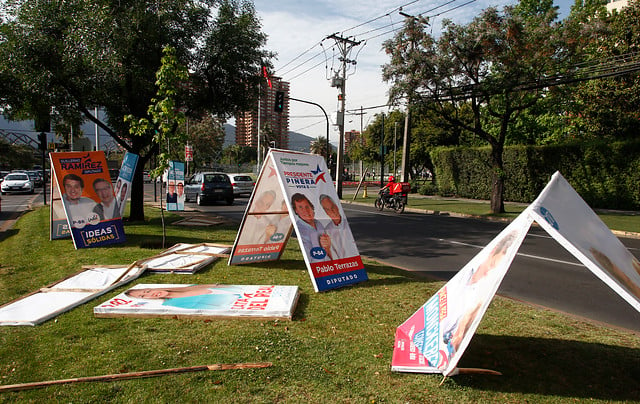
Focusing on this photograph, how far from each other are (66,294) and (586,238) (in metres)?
6.02

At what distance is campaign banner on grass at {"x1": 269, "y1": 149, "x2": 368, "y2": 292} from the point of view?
638 centimetres

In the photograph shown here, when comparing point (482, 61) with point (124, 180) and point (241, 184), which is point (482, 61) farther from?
point (241, 184)

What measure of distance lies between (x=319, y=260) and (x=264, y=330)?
1959mm

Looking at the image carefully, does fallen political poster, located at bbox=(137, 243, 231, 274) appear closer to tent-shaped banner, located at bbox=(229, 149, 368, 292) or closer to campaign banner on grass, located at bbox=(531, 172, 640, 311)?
tent-shaped banner, located at bbox=(229, 149, 368, 292)

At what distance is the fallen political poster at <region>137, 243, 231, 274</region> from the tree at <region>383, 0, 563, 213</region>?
1304cm

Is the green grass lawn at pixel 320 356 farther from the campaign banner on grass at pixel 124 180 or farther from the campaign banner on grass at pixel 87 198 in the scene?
the campaign banner on grass at pixel 124 180

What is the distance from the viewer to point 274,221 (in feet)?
26.1

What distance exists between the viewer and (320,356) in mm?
4023

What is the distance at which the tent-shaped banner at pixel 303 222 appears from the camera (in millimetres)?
6465

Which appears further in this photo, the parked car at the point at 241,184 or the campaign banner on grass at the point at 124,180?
the parked car at the point at 241,184

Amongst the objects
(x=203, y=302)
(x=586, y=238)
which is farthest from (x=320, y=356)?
(x=586, y=238)

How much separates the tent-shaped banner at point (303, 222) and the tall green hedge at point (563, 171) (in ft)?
61.1

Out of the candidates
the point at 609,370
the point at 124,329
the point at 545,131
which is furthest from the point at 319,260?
the point at 545,131

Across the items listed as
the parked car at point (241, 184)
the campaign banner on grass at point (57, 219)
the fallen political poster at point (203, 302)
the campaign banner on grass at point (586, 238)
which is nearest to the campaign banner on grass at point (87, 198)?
the campaign banner on grass at point (57, 219)
